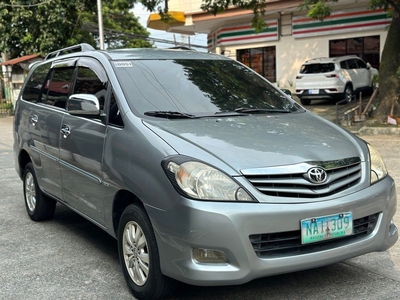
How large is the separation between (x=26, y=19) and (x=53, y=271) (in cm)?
2332

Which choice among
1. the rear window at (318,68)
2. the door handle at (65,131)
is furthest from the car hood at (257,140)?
the rear window at (318,68)

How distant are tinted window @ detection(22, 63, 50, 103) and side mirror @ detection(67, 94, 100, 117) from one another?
5.69 feet

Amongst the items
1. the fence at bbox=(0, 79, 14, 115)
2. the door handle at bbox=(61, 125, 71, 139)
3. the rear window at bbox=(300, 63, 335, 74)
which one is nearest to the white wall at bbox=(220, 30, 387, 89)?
the rear window at bbox=(300, 63, 335, 74)

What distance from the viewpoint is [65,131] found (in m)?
4.86

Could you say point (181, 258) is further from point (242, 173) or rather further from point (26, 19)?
point (26, 19)

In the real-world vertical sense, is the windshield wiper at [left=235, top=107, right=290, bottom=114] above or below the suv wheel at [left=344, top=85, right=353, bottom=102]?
above

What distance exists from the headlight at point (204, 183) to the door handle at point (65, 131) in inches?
70.7

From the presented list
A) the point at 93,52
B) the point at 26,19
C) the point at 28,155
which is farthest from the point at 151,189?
the point at 26,19

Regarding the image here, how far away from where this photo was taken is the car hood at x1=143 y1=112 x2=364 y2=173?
339cm

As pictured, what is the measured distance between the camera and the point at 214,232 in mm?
3145

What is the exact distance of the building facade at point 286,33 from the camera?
22.1 m

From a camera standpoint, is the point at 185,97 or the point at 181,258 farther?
the point at 185,97

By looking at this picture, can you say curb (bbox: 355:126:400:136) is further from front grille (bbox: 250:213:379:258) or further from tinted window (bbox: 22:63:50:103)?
front grille (bbox: 250:213:379:258)

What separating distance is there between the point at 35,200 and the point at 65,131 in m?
1.52
